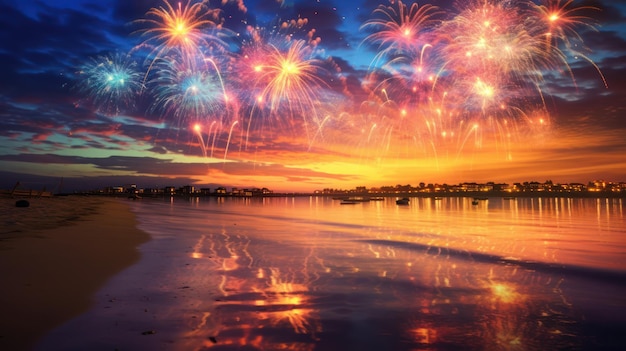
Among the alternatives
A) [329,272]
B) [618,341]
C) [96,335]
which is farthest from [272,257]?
[618,341]

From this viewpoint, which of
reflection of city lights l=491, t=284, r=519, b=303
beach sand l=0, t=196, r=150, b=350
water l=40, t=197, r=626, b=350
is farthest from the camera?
reflection of city lights l=491, t=284, r=519, b=303

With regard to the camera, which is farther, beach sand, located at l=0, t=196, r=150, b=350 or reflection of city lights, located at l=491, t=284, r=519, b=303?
reflection of city lights, located at l=491, t=284, r=519, b=303

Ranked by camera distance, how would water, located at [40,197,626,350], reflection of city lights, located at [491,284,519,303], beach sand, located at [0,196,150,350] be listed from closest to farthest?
1. water, located at [40,197,626,350]
2. beach sand, located at [0,196,150,350]
3. reflection of city lights, located at [491,284,519,303]

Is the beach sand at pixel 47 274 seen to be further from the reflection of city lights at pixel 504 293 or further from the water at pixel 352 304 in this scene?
the reflection of city lights at pixel 504 293

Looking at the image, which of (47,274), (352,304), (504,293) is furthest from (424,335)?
(47,274)

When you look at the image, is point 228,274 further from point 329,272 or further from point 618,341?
point 618,341

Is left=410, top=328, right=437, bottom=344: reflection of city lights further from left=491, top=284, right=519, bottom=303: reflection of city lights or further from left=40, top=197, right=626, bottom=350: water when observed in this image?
left=491, top=284, right=519, bottom=303: reflection of city lights

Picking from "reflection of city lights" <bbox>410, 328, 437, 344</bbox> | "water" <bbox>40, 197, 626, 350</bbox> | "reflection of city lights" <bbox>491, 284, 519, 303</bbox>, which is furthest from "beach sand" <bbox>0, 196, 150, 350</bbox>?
"reflection of city lights" <bbox>491, 284, 519, 303</bbox>

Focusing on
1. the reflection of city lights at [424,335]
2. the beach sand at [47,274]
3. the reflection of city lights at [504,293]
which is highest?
the beach sand at [47,274]

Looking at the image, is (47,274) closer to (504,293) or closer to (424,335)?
(424,335)

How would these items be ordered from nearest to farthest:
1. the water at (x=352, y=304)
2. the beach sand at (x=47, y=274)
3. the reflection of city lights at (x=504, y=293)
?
the water at (x=352, y=304), the beach sand at (x=47, y=274), the reflection of city lights at (x=504, y=293)

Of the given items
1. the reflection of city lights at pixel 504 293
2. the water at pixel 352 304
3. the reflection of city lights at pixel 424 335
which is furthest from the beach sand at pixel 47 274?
the reflection of city lights at pixel 504 293
